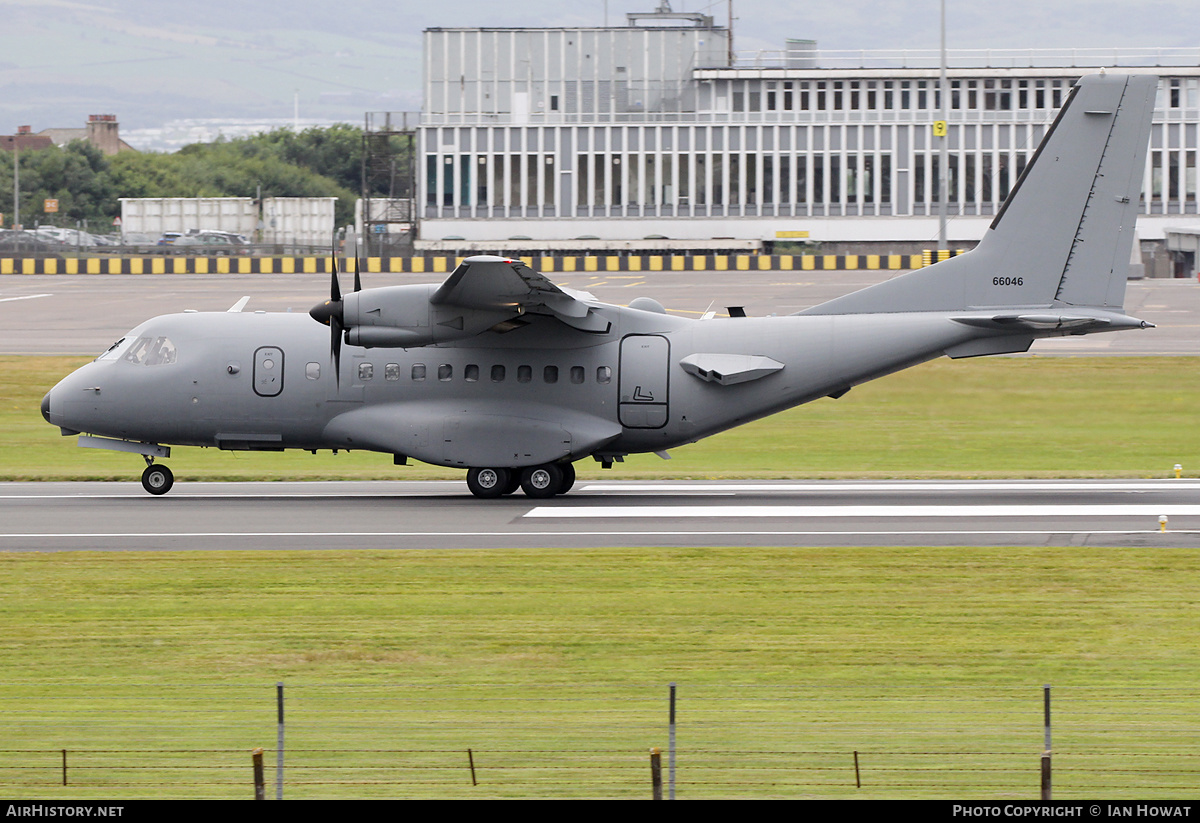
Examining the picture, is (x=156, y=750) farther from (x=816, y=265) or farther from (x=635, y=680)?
(x=816, y=265)

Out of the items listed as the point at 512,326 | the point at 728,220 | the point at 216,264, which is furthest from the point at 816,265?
the point at 512,326

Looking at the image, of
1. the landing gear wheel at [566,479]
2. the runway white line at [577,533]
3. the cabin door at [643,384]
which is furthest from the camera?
the landing gear wheel at [566,479]

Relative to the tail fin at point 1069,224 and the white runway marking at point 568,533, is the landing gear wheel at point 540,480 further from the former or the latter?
the tail fin at point 1069,224

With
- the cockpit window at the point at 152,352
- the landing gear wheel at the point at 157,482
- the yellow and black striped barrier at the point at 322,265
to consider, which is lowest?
the landing gear wheel at the point at 157,482

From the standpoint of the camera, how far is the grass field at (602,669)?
9719mm

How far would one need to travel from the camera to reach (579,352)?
24547 millimetres

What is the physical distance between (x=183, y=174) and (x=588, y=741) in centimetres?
15391

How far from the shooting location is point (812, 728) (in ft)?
36.0

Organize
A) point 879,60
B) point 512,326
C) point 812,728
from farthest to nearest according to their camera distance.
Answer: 1. point 879,60
2. point 512,326
3. point 812,728

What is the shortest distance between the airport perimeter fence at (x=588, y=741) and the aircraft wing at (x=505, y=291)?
1029cm

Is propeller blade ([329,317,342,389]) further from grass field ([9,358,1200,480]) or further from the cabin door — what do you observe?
grass field ([9,358,1200,480])

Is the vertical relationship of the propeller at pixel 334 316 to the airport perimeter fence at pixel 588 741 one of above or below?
above

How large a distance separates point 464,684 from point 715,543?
26.5 ft

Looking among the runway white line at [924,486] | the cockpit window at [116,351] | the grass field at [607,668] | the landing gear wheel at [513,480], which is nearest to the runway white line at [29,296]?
the cockpit window at [116,351]
